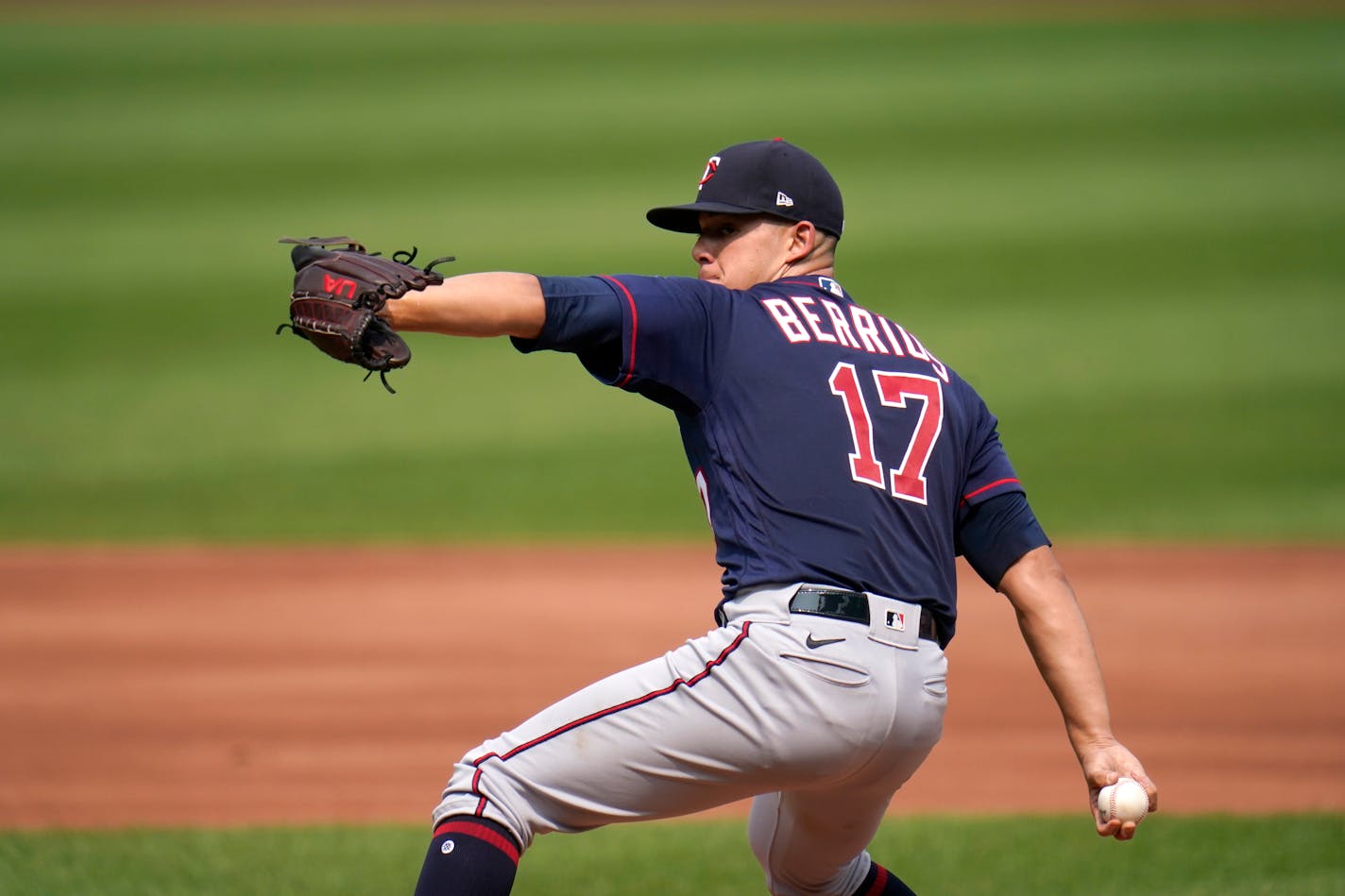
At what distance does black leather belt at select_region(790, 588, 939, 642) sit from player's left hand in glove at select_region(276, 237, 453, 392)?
93 cm

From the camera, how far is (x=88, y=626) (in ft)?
27.3

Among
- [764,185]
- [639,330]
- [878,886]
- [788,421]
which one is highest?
[764,185]

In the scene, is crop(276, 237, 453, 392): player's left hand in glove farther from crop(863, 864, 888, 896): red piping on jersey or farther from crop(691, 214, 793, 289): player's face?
crop(863, 864, 888, 896): red piping on jersey

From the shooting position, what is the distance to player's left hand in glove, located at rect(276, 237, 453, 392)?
2.86 metres

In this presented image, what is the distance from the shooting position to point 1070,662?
3225 mm

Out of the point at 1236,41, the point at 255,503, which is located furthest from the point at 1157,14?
the point at 255,503

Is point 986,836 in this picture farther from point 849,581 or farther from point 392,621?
point 392,621

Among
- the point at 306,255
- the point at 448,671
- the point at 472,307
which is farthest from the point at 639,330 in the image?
the point at 448,671

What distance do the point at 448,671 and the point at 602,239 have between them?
9.51m

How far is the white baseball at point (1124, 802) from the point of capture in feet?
9.97

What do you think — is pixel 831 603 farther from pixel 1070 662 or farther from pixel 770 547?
pixel 1070 662

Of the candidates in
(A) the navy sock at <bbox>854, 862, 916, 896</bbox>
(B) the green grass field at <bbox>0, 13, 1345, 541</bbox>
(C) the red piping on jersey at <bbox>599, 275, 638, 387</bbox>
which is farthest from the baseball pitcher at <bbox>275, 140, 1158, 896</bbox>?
(B) the green grass field at <bbox>0, 13, 1345, 541</bbox>

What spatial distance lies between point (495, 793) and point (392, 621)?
5.71m

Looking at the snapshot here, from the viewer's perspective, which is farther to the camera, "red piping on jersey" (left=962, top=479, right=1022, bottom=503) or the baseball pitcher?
"red piping on jersey" (left=962, top=479, right=1022, bottom=503)
